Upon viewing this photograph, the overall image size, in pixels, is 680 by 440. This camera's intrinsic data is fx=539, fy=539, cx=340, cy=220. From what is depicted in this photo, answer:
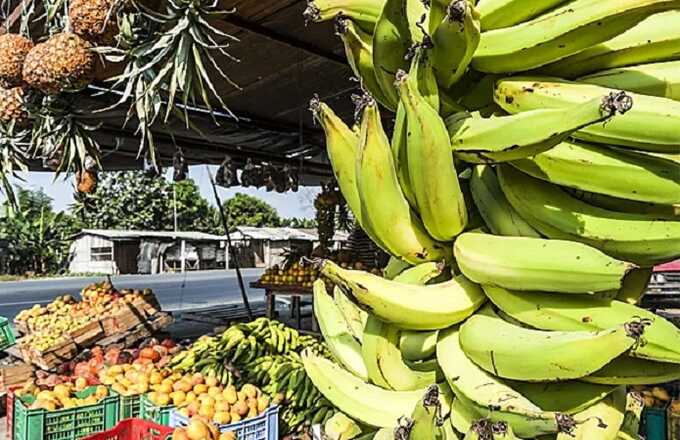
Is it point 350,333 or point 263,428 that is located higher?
point 350,333

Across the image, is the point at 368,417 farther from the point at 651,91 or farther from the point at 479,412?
the point at 651,91

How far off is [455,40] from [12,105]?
2.69 metres

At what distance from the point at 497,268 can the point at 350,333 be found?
0.29 metres

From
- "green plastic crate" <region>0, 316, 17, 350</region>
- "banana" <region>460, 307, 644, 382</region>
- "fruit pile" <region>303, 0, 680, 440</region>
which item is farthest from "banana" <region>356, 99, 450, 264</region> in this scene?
"green plastic crate" <region>0, 316, 17, 350</region>

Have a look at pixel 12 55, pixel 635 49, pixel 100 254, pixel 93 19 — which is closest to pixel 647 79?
pixel 635 49

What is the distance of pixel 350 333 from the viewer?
0.76 meters

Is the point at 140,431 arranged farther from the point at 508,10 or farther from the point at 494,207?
the point at 508,10

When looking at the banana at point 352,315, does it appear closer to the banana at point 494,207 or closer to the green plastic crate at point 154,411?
the banana at point 494,207

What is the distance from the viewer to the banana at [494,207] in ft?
1.95

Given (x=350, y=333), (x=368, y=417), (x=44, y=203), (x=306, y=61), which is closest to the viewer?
(x=368, y=417)

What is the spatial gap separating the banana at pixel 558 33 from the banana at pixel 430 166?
0.09 m

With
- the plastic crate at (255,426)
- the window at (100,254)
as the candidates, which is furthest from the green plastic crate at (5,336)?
the window at (100,254)

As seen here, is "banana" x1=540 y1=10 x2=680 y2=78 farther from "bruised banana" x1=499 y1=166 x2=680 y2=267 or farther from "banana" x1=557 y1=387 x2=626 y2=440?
"banana" x1=557 y1=387 x2=626 y2=440

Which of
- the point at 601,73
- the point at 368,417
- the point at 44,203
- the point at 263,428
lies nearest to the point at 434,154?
the point at 601,73
